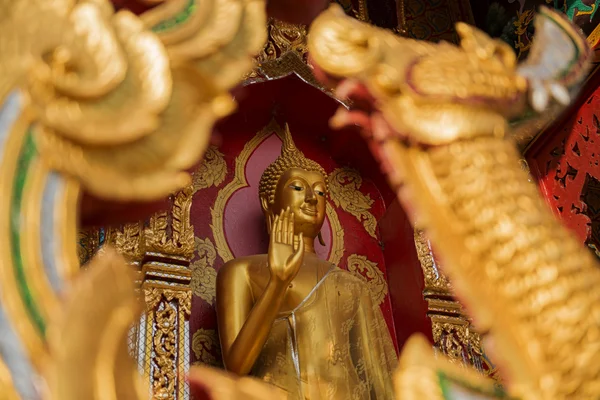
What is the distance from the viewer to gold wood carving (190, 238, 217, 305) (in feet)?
7.50

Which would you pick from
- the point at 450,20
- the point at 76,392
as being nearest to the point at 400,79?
the point at 76,392

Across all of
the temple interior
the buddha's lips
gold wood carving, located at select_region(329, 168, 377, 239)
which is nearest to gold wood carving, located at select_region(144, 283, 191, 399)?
the temple interior

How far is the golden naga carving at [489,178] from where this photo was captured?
65cm

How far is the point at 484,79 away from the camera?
801mm

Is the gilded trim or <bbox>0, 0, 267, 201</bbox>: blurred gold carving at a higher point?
<bbox>0, 0, 267, 201</bbox>: blurred gold carving

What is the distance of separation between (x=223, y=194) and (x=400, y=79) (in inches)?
71.7

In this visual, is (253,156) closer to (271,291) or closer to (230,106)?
(271,291)

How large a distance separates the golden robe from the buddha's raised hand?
0.23m

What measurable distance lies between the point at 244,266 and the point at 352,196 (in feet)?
2.41

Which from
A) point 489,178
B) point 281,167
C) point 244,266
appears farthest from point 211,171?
point 489,178

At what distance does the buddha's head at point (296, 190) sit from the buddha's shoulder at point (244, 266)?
173mm

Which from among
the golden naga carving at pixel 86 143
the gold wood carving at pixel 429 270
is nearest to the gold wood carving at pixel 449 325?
the gold wood carving at pixel 429 270

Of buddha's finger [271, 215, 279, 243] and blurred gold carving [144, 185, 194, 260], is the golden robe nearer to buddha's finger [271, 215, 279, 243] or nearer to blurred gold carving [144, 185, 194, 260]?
buddha's finger [271, 215, 279, 243]

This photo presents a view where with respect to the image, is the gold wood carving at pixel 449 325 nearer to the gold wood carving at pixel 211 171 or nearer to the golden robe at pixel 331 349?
the golden robe at pixel 331 349
